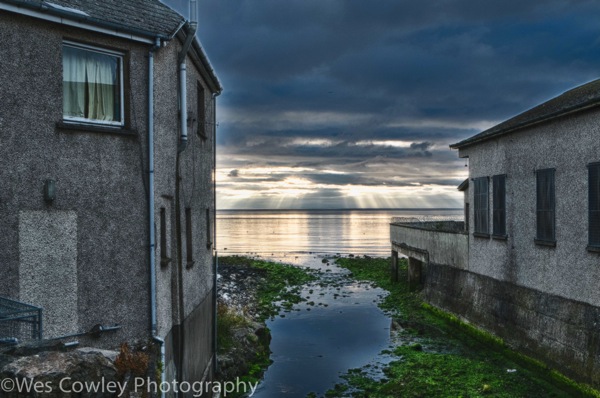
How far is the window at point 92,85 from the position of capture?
9336mm

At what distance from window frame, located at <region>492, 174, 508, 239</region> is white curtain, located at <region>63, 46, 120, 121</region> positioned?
14.7 metres

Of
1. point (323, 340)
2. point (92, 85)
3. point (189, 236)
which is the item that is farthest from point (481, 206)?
point (92, 85)

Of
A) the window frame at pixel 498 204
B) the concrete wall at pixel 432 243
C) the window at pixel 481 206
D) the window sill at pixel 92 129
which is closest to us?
the window sill at pixel 92 129

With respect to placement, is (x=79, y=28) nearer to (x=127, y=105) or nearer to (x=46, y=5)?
(x=46, y=5)

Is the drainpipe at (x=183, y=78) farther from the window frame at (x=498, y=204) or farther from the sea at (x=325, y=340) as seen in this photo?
the window frame at (x=498, y=204)

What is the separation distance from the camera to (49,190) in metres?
8.80

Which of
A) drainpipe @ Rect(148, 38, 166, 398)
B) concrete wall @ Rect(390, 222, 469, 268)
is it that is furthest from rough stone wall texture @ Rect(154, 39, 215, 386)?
concrete wall @ Rect(390, 222, 469, 268)

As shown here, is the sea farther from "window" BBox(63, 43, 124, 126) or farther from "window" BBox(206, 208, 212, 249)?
"window" BBox(63, 43, 124, 126)

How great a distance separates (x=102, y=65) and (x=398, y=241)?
29637mm

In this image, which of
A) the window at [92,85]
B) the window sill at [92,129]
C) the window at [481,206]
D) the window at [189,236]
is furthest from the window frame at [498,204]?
the window at [92,85]

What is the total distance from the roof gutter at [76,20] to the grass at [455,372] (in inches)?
466

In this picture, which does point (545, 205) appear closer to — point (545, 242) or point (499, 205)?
point (545, 242)

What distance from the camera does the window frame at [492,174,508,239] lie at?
65.4 feet

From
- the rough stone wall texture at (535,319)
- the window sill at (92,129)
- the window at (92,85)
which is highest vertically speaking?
the window at (92,85)
